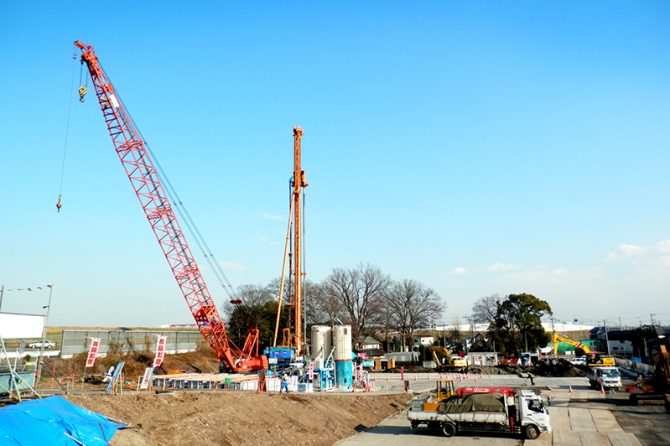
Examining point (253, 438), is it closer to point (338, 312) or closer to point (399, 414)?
point (399, 414)

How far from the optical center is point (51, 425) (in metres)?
15.2

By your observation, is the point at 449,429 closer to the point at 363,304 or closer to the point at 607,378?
the point at 607,378

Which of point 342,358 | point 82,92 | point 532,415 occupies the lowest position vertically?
point 532,415

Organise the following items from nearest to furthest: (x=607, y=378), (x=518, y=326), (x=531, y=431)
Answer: (x=531, y=431)
(x=607, y=378)
(x=518, y=326)

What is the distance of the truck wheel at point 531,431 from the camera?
2216 cm

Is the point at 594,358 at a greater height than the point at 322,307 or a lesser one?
lesser

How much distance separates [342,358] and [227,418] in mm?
19145

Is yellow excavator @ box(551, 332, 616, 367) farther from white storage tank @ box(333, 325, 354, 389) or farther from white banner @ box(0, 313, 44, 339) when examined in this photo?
white banner @ box(0, 313, 44, 339)

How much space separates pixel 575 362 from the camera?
6406 cm

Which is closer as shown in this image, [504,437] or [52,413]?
[52,413]

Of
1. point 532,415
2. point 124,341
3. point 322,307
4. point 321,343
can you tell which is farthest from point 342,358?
point 322,307

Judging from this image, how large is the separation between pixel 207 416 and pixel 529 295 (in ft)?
225

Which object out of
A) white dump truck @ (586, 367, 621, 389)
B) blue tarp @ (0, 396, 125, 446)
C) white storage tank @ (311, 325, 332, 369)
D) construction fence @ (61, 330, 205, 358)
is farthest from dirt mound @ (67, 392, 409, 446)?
construction fence @ (61, 330, 205, 358)

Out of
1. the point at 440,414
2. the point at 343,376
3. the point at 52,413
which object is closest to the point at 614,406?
the point at 440,414
